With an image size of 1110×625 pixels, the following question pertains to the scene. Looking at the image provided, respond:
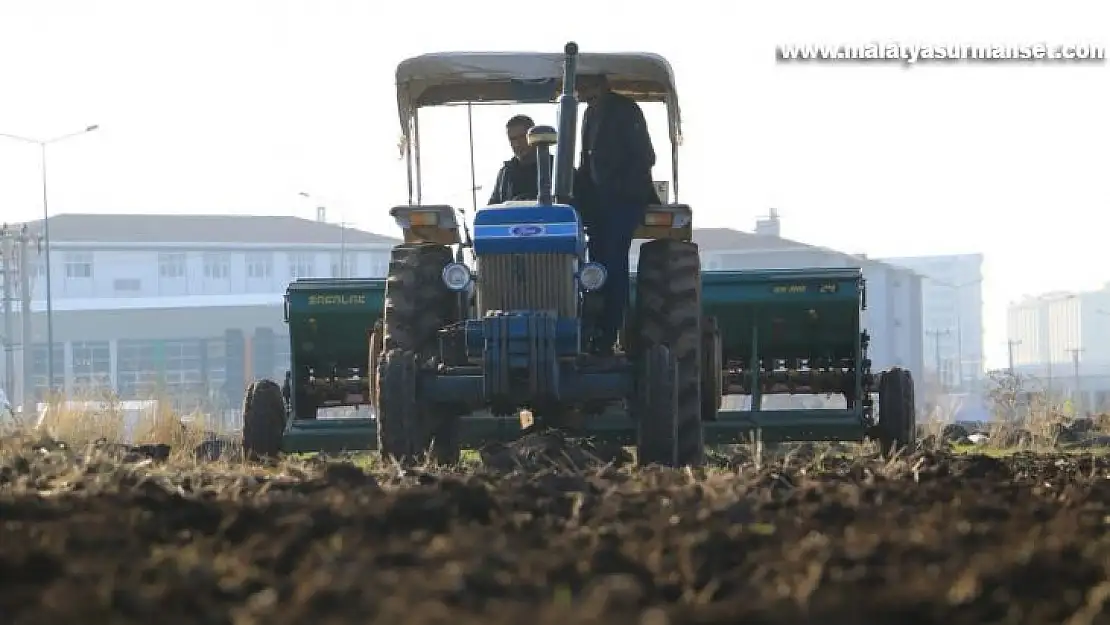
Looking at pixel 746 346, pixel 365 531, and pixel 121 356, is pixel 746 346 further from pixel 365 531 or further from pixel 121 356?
pixel 121 356

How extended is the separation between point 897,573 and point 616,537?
1.16 metres

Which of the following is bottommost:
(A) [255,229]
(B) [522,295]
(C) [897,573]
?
(C) [897,573]

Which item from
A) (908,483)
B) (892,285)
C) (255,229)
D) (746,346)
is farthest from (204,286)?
(908,483)

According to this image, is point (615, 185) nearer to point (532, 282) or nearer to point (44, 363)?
point (532, 282)

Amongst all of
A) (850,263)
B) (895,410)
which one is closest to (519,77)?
(895,410)

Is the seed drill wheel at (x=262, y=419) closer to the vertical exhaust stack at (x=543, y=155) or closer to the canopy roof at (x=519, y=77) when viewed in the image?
the canopy roof at (x=519, y=77)

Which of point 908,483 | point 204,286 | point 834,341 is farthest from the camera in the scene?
point 204,286

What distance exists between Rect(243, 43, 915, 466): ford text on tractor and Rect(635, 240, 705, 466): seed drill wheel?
10 millimetres

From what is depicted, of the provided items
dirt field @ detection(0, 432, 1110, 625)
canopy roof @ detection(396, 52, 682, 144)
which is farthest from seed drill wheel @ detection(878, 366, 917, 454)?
dirt field @ detection(0, 432, 1110, 625)

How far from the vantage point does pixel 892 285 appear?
10262cm

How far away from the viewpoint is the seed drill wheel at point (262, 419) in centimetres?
1527

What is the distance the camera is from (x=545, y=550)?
19.7 ft

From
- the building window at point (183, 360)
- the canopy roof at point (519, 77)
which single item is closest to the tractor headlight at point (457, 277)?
the canopy roof at point (519, 77)

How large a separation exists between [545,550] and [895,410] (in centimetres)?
979
